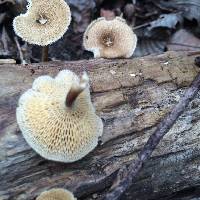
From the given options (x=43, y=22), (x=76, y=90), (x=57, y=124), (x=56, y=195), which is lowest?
(x=56, y=195)

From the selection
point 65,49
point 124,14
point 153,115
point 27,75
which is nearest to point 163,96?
point 153,115

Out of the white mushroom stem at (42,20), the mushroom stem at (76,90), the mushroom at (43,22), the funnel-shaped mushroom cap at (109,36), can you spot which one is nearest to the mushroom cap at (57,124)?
the mushroom stem at (76,90)

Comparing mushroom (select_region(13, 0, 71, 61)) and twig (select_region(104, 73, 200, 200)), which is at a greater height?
mushroom (select_region(13, 0, 71, 61))

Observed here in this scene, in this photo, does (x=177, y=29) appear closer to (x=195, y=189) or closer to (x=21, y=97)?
(x=195, y=189)

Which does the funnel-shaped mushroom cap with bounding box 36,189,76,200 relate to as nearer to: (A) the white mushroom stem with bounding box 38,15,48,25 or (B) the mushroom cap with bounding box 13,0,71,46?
(B) the mushroom cap with bounding box 13,0,71,46

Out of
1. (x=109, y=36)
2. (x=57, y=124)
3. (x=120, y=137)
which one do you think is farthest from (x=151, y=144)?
(x=109, y=36)

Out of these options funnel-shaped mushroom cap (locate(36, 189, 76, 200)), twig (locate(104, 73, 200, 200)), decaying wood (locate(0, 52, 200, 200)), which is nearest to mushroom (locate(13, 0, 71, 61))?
decaying wood (locate(0, 52, 200, 200))

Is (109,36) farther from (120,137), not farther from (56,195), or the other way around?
(56,195)
